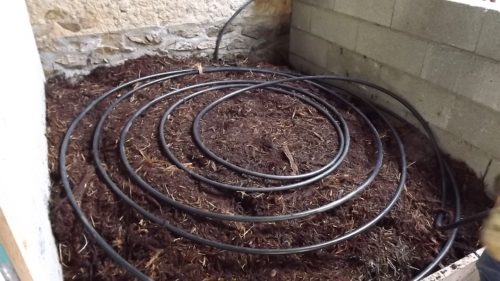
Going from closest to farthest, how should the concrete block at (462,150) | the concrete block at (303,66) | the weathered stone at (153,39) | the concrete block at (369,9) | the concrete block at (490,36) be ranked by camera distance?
the concrete block at (490,36) < the concrete block at (462,150) < the concrete block at (369,9) < the weathered stone at (153,39) < the concrete block at (303,66)

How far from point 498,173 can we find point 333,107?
0.94 metres

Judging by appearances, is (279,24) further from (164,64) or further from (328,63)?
(164,64)

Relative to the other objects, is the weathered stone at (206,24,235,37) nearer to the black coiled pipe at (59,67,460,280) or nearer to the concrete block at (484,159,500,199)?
the black coiled pipe at (59,67,460,280)

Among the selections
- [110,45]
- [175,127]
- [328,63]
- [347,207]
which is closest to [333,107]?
[328,63]

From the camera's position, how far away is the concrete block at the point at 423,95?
2025mm

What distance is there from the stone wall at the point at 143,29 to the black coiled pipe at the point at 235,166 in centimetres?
34

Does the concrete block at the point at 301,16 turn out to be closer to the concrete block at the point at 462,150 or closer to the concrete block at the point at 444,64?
the concrete block at the point at 444,64

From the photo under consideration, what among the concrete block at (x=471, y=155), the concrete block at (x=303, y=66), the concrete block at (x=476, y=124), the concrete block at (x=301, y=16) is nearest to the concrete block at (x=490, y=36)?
the concrete block at (x=476, y=124)

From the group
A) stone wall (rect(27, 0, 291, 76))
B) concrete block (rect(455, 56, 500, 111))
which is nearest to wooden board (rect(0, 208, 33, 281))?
stone wall (rect(27, 0, 291, 76))

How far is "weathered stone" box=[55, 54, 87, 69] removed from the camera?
2438 mm

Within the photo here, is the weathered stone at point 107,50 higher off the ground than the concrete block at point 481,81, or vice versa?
the concrete block at point 481,81

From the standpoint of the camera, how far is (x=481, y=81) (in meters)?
1.80

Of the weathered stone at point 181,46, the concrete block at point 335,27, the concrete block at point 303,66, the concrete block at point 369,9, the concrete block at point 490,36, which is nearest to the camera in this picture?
the concrete block at point 490,36

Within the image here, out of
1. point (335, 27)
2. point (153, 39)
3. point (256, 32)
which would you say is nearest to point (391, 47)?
point (335, 27)
